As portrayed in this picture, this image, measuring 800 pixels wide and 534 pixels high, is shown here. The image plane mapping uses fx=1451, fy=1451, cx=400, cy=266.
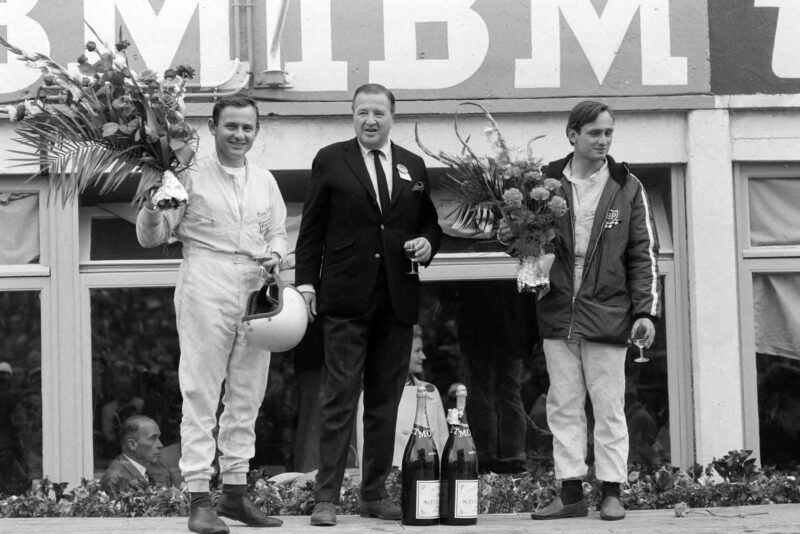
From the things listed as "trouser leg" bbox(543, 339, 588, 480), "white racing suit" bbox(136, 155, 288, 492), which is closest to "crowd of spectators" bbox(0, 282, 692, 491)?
"trouser leg" bbox(543, 339, 588, 480)

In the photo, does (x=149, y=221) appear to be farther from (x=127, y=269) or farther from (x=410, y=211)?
(x=127, y=269)

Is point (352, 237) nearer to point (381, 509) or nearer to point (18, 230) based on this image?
point (381, 509)

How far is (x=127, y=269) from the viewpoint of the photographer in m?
9.29

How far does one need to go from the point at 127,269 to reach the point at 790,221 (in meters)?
4.33

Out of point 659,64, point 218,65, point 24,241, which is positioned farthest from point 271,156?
point 659,64

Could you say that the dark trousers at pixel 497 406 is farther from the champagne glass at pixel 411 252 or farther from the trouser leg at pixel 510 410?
the champagne glass at pixel 411 252

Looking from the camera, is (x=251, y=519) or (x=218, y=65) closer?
(x=251, y=519)

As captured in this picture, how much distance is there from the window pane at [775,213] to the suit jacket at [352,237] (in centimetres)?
303

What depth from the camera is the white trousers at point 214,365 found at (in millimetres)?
6820

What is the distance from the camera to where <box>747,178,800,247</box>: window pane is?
9.53m

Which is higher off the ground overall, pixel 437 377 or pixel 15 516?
pixel 437 377

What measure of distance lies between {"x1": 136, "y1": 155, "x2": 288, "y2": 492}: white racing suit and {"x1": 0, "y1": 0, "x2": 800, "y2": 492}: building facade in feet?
7.33

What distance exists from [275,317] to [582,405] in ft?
5.63

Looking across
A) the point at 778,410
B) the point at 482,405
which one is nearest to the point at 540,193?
the point at 482,405
